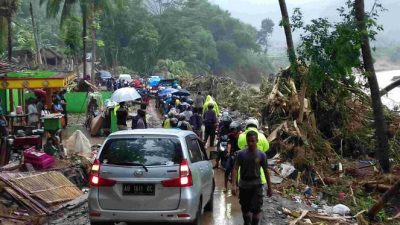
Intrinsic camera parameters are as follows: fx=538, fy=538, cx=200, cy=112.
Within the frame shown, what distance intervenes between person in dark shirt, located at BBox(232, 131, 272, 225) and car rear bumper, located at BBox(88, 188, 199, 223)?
0.70 m

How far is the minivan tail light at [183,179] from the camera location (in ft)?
23.1

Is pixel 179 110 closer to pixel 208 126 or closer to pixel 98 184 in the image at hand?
pixel 208 126

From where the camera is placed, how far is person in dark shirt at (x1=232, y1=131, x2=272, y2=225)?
7164mm

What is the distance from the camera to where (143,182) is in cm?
702

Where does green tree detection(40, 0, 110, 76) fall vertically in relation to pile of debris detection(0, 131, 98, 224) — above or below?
above

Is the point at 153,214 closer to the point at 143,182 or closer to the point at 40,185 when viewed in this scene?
the point at 143,182

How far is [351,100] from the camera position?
18.1m

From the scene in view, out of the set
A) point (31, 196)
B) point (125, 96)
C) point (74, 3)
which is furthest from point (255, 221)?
point (74, 3)

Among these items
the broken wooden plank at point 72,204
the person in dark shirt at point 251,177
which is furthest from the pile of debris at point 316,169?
the broken wooden plank at point 72,204

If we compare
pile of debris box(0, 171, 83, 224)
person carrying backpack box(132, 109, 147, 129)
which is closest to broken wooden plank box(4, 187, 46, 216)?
pile of debris box(0, 171, 83, 224)

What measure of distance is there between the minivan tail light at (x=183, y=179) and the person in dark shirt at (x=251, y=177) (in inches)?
25.9

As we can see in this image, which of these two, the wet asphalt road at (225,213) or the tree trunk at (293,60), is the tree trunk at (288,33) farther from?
the wet asphalt road at (225,213)

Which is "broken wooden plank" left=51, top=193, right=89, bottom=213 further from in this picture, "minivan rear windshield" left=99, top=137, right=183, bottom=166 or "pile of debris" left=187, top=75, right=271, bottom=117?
"pile of debris" left=187, top=75, right=271, bottom=117

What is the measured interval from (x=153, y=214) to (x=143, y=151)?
0.85 meters
